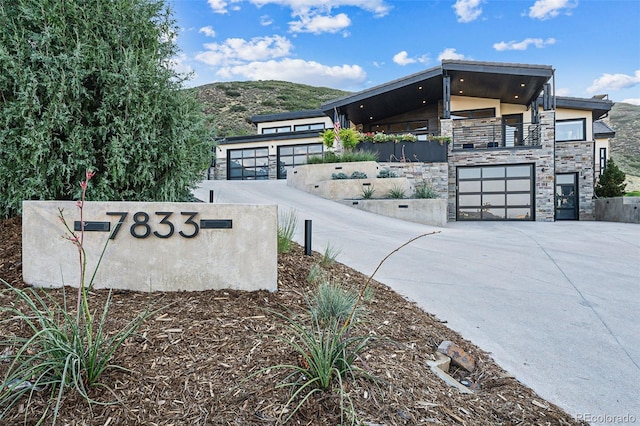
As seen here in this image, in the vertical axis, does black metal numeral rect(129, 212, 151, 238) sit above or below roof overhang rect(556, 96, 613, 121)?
below

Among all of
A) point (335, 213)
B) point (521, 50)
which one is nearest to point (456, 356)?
point (335, 213)

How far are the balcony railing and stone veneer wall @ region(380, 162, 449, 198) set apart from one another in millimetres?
2510

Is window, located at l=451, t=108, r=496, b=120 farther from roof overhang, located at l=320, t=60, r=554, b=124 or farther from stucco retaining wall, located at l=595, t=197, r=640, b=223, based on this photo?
stucco retaining wall, located at l=595, t=197, r=640, b=223

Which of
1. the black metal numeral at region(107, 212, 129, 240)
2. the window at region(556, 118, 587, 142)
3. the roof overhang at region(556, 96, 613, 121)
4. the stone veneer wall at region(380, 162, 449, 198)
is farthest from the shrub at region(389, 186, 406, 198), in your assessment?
the roof overhang at region(556, 96, 613, 121)

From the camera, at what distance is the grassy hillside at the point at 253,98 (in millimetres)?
45031

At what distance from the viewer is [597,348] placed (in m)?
2.79

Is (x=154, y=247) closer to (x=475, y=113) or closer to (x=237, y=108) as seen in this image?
(x=475, y=113)

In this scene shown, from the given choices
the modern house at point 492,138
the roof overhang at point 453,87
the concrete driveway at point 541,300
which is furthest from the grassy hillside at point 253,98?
the concrete driveway at point 541,300

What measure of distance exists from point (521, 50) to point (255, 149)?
58.7 ft

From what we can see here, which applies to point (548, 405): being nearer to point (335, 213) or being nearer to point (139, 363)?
point (139, 363)

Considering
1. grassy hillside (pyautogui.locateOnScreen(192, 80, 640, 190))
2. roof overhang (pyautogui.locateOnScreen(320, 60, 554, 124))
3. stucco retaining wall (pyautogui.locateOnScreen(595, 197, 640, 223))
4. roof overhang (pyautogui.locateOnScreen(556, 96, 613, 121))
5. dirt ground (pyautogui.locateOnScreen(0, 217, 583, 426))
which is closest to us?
→ dirt ground (pyautogui.locateOnScreen(0, 217, 583, 426))

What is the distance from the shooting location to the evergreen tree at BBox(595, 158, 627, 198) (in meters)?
16.5

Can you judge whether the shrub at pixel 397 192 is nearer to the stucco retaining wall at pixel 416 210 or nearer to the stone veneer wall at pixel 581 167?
the stucco retaining wall at pixel 416 210

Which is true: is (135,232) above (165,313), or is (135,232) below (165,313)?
above
